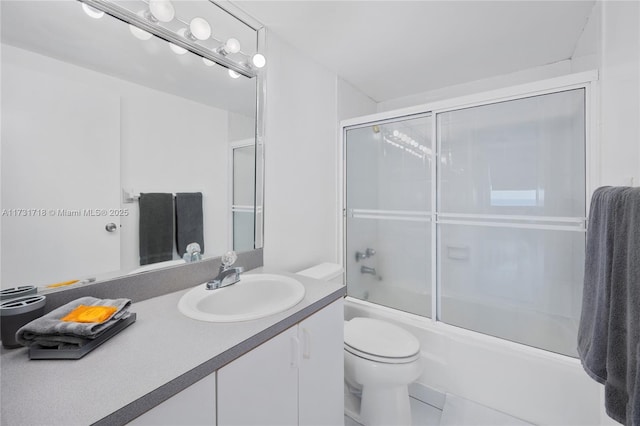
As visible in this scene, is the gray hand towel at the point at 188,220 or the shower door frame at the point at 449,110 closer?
the gray hand towel at the point at 188,220

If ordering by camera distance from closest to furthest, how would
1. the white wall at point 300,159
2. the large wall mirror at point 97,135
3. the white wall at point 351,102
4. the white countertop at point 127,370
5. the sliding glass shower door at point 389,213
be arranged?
the white countertop at point 127,370, the large wall mirror at point 97,135, the white wall at point 300,159, the sliding glass shower door at point 389,213, the white wall at point 351,102

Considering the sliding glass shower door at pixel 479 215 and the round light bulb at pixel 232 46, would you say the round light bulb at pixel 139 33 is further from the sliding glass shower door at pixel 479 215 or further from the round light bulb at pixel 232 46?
the sliding glass shower door at pixel 479 215

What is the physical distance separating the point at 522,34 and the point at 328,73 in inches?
52.0

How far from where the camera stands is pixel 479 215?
181cm

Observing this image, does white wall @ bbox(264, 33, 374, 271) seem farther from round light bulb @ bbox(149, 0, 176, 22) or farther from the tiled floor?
the tiled floor

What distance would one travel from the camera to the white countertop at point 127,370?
50 centimetres

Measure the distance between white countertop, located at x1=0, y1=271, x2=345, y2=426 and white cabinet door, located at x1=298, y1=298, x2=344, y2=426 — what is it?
0.58 ft

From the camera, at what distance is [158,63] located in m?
1.16

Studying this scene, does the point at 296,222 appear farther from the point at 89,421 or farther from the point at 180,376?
the point at 89,421

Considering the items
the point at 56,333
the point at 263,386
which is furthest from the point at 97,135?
the point at 263,386

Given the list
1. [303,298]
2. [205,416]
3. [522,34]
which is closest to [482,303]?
[303,298]

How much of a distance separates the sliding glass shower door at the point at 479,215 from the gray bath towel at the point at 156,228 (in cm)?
144

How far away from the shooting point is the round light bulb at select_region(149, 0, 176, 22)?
109cm

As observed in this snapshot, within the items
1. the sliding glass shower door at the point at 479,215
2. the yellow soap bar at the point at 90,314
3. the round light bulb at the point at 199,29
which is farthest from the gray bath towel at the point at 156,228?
the sliding glass shower door at the point at 479,215
